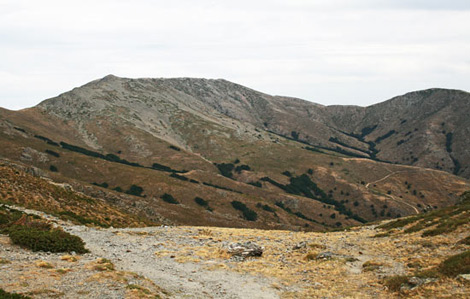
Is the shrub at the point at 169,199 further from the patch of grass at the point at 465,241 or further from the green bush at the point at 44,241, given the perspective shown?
the patch of grass at the point at 465,241

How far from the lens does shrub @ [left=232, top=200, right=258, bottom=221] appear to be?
123 m

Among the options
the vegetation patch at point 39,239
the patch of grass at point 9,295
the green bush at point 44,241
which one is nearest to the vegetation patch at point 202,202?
the vegetation patch at point 39,239

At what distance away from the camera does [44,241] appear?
2464cm

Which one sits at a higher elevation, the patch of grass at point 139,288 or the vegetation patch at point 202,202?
the patch of grass at point 139,288

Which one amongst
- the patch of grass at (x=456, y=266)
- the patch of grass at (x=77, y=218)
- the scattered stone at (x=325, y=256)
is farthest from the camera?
the patch of grass at (x=77, y=218)

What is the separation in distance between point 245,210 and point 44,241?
105055mm

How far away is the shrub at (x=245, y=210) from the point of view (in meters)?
123

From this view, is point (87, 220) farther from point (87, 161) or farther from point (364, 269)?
point (87, 161)

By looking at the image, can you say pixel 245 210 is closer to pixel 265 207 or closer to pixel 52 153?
pixel 265 207

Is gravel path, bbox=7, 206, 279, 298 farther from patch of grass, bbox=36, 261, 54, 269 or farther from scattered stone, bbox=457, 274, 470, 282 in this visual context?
scattered stone, bbox=457, 274, 470, 282

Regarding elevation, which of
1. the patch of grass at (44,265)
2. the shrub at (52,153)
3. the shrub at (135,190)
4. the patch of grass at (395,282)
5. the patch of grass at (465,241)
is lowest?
the shrub at (135,190)

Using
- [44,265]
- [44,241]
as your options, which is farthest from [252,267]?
[44,241]

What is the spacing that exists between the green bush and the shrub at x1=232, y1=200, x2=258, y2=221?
9805cm

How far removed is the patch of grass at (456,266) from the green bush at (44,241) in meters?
25.6
